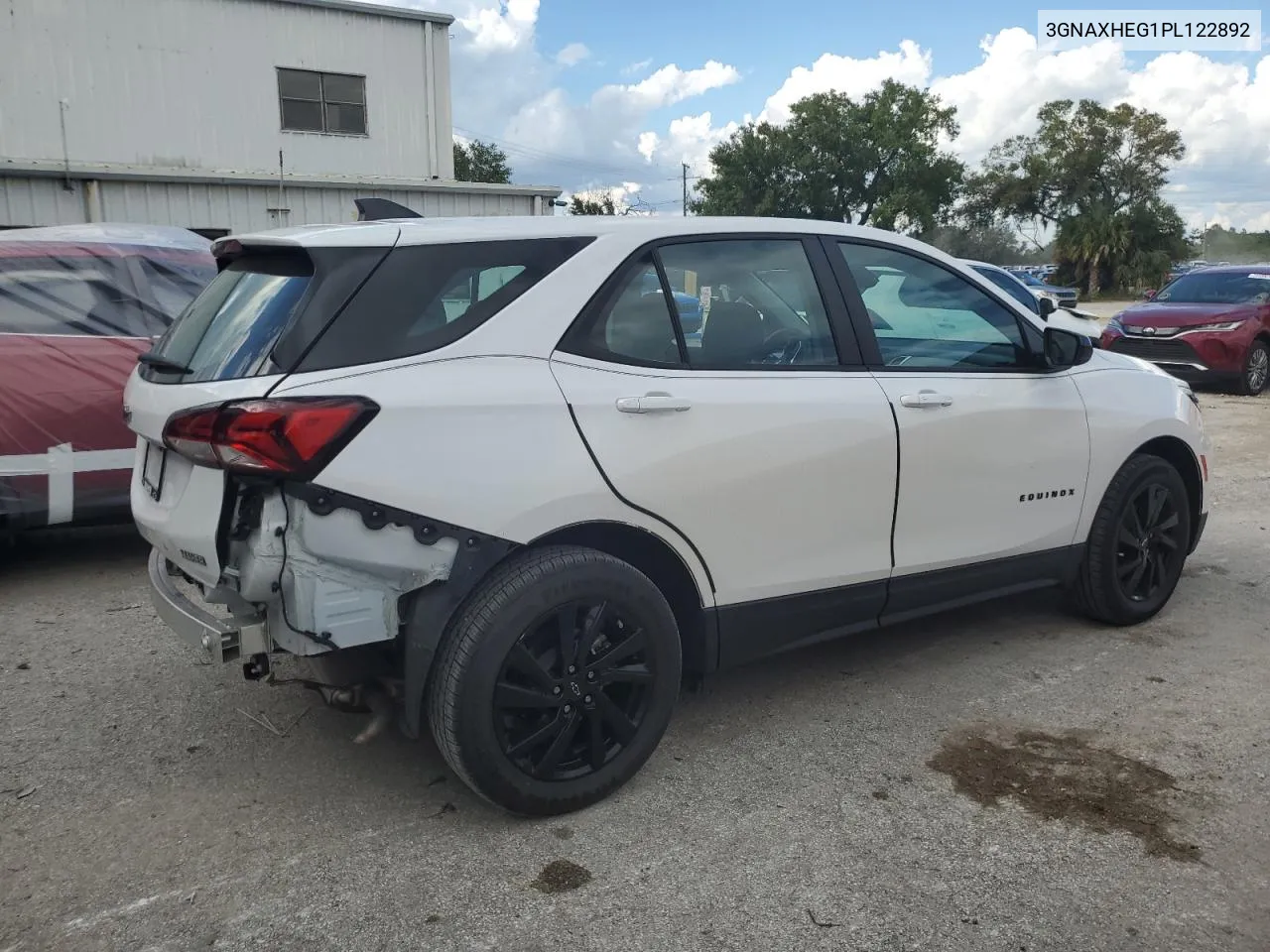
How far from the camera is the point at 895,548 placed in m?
3.63

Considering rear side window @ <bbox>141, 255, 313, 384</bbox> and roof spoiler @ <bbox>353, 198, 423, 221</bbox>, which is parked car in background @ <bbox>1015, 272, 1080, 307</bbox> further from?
rear side window @ <bbox>141, 255, 313, 384</bbox>

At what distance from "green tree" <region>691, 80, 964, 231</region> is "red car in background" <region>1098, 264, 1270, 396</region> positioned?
37.2 metres

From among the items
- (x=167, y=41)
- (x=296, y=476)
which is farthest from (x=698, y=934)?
(x=167, y=41)

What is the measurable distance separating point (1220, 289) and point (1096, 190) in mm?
38187

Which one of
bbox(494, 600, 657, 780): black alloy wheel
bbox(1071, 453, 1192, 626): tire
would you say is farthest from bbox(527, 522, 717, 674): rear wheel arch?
bbox(1071, 453, 1192, 626): tire

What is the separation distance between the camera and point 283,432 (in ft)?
8.32

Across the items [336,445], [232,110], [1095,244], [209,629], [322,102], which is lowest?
[209,629]

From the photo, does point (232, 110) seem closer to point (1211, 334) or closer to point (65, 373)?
point (65, 373)

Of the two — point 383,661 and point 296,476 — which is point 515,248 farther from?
point 383,661

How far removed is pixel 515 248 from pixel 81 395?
10.6ft

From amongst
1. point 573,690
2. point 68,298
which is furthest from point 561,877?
point 68,298

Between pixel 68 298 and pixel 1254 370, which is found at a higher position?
pixel 68 298

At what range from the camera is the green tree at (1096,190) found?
44594 millimetres

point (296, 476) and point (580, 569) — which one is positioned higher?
point (296, 476)
